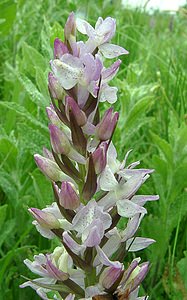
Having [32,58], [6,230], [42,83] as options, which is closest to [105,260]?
[6,230]

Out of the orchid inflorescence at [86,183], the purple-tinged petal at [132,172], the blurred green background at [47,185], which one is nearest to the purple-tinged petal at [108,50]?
the orchid inflorescence at [86,183]

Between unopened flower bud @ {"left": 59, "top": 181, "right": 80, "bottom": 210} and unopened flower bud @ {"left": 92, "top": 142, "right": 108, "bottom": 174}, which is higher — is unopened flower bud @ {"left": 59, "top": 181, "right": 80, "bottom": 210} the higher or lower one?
the lower one

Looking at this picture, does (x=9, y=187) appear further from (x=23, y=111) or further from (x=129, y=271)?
(x=129, y=271)

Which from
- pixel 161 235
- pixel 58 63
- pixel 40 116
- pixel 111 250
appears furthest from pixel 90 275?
pixel 40 116

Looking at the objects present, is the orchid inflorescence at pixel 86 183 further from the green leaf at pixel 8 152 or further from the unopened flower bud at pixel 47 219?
the green leaf at pixel 8 152

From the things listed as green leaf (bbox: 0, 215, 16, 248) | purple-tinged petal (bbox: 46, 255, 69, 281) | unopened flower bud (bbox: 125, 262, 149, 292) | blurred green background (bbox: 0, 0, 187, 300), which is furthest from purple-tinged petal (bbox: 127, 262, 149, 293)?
green leaf (bbox: 0, 215, 16, 248)

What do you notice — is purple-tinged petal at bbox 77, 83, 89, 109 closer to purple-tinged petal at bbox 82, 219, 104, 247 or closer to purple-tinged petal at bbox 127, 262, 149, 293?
purple-tinged petal at bbox 82, 219, 104, 247

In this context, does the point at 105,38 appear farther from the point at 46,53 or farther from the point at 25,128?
the point at 46,53
